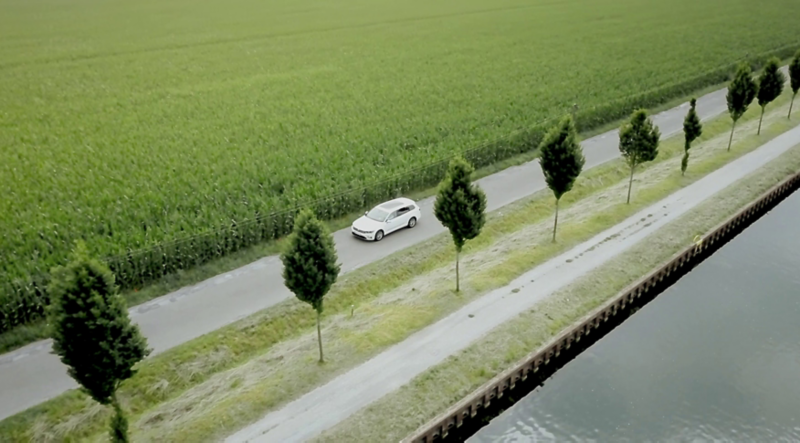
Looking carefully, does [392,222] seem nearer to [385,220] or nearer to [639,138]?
[385,220]

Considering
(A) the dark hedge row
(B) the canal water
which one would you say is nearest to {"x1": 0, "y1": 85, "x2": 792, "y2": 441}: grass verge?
(B) the canal water

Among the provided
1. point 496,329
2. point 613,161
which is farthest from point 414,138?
point 496,329

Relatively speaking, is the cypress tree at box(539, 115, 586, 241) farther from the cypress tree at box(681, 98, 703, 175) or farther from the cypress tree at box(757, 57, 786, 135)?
the cypress tree at box(757, 57, 786, 135)

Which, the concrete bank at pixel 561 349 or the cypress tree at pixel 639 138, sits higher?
the cypress tree at pixel 639 138

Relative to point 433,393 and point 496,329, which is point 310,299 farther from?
point 496,329

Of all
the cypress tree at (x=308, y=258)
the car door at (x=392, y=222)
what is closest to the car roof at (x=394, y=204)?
the car door at (x=392, y=222)

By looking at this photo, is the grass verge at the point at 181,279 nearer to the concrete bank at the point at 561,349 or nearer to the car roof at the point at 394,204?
the car roof at the point at 394,204

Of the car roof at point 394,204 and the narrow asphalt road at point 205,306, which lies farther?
the car roof at point 394,204
